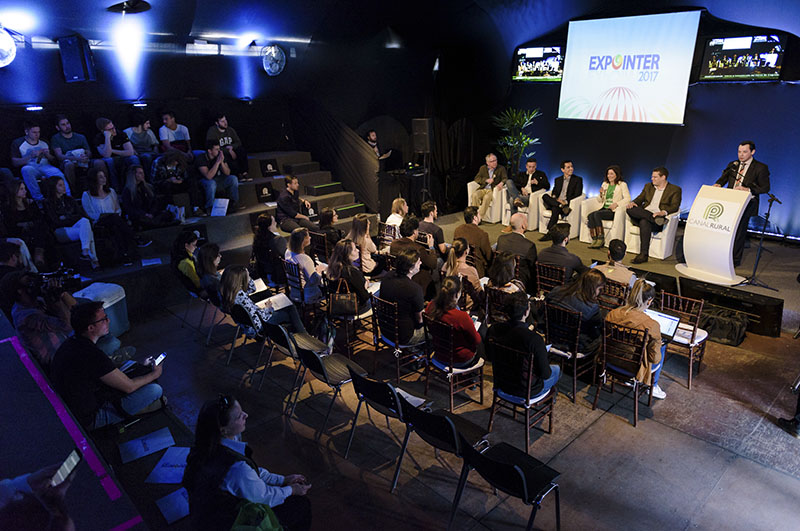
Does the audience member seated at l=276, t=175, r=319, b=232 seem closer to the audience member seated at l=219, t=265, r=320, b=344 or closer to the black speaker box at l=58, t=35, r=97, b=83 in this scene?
the audience member seated at l=219, t=265, r=320, b=344

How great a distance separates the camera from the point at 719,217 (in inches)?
255

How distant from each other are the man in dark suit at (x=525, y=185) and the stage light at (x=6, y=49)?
7920mm

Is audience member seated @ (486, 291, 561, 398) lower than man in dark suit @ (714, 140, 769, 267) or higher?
lower

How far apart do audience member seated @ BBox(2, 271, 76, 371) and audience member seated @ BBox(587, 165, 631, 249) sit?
23.5 feet

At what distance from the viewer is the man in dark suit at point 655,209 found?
773 cm

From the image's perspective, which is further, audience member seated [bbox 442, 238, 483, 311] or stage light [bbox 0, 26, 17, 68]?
stage light [bbox 0, 26, 17, 68]

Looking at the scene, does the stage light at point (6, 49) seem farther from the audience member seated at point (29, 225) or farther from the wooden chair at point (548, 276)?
the wooden chair at point (548, 276)

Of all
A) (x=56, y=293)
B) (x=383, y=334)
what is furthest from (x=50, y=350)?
(x=383, y=334)

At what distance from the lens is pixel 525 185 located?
9.79 meters

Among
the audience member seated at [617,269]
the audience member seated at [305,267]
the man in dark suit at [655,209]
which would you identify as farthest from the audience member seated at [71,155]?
the man in dark suit at [655,209]

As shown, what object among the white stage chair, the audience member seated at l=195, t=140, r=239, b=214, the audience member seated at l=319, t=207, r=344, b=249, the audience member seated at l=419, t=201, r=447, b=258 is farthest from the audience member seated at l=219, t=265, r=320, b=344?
the white stage chair

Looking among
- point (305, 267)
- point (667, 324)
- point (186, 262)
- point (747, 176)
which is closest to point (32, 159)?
point (186, 262)

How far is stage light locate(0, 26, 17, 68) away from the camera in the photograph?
7298 millimetres

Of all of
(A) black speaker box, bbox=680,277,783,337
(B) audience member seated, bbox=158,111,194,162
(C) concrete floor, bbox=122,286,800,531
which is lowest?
(C) concrete floor, bbox=122,286,800,531
